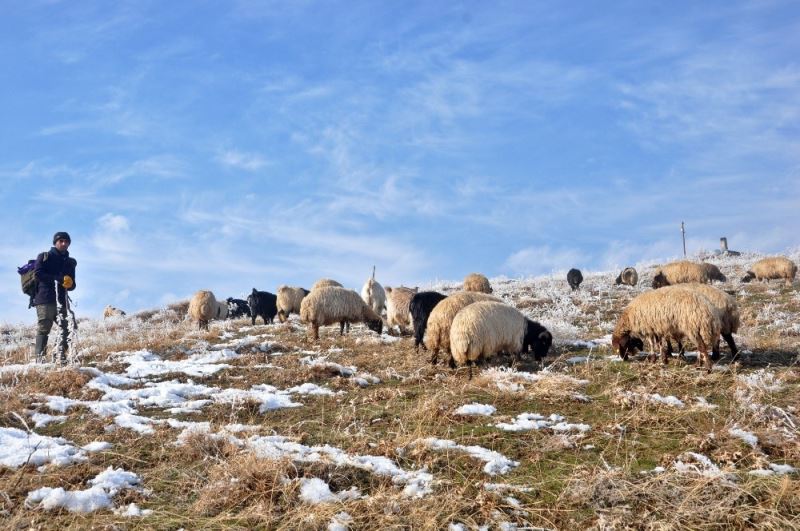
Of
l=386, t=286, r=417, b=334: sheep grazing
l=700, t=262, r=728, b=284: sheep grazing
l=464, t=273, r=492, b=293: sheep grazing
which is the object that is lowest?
l=386, t=286, r=417, b=334: sheep grazing

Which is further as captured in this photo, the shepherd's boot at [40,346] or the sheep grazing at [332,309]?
the sheep grazing at [332,309]

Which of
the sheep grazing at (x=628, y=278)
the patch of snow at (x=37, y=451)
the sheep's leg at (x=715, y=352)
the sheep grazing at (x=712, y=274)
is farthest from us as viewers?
the sheep grazing at (x=628, y=278)

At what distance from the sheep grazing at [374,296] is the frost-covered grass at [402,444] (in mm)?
7883

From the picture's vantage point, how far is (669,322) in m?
10.2

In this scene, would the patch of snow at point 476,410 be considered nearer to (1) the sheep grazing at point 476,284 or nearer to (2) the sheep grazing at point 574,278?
(1) the sheep grazing at point 476,284

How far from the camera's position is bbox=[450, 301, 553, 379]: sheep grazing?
33.7ft

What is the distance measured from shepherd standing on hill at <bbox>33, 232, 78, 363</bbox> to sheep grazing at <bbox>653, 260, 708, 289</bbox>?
19.8 m

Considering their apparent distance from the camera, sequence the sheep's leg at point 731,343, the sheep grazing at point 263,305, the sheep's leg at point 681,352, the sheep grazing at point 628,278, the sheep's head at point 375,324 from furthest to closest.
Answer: the sheep grazing at point 628,278, the sheep grazing at point 263,305, the sheep's head at point 375,324, the sheep's leg at point 681,352, the sheep's leg at point 731,343

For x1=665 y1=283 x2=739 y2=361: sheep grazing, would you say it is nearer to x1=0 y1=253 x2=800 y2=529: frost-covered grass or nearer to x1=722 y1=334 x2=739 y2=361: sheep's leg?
x1=722 y1=334 x2=739 y2=361: sheep's leg

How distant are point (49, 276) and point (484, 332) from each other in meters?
8.26

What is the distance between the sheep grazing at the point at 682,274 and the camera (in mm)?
23906

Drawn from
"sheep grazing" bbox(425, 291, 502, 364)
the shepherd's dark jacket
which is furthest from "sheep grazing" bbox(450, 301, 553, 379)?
the shepherd's dark jacket

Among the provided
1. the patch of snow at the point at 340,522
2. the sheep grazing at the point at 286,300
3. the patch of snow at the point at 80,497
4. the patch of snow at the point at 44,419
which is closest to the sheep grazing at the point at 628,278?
the sheep grazing at the point at 286,300

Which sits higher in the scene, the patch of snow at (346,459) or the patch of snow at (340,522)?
the patch of snow at (346,459)
